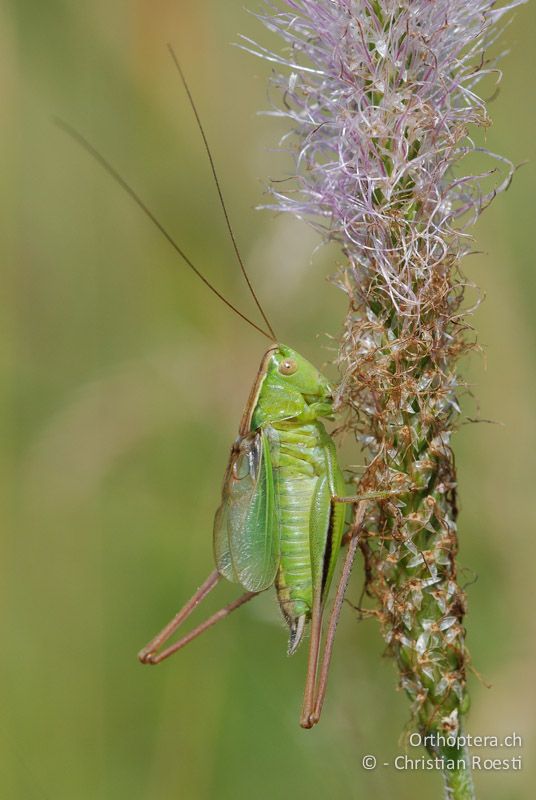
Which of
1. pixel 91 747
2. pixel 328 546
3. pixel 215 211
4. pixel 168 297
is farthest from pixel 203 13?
pixel 91 747

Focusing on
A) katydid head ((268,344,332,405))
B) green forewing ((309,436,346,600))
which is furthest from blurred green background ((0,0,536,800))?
green forewing ((309,436,346,600))

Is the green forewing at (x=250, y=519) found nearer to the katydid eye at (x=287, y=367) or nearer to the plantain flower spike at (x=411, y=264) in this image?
the katydid eye at (x=287, y=367)

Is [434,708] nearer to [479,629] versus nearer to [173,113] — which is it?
[479,629]

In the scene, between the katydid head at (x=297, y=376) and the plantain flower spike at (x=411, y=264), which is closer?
the plantain flower spike at (x=411, y=264)


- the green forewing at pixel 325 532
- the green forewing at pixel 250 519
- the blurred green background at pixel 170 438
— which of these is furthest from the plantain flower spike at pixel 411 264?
the blurred green background at pixel 170 438

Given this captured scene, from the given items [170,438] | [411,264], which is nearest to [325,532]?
[411,264]

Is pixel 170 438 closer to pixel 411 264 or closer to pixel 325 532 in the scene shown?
pixel 325 532
